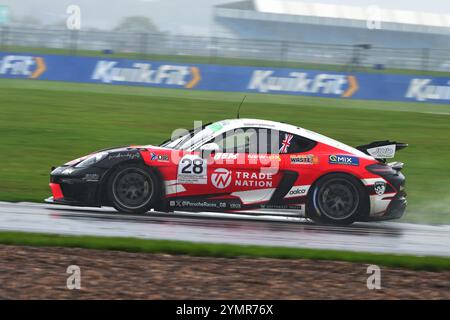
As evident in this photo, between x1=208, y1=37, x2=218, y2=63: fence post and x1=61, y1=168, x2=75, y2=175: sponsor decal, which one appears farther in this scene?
x1=208, y1=37, x2=218, y2=63: fence post

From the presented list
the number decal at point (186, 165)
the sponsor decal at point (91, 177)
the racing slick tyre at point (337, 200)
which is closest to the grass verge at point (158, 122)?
the sponsor decal at point (91, 177)

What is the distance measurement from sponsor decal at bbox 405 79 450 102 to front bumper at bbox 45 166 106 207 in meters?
16.7

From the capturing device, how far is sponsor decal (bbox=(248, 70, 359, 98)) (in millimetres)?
25922

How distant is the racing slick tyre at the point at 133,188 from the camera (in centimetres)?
1073

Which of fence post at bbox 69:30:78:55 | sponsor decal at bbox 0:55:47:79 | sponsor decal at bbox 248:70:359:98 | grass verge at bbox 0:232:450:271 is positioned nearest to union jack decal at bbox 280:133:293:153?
grass verge at bbox 0:232:450:271

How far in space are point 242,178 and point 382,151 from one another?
209 centimetres

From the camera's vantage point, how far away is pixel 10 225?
9.70 meters

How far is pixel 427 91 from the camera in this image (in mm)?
25641

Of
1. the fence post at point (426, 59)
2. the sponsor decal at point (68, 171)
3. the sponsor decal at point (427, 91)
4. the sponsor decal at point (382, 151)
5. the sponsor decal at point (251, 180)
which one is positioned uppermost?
the fence post at point (426, 59)

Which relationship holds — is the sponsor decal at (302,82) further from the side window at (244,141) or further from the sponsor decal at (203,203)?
the sponsor decal at (203,203)

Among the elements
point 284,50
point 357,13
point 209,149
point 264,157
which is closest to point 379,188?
point 264,157

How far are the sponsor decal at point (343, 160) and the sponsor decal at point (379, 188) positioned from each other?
1.25 ft

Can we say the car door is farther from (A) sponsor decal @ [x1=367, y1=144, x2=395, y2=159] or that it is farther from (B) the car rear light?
(A) sponsor decal @ [x1=367, y1=144, x2=395, y2=159]
